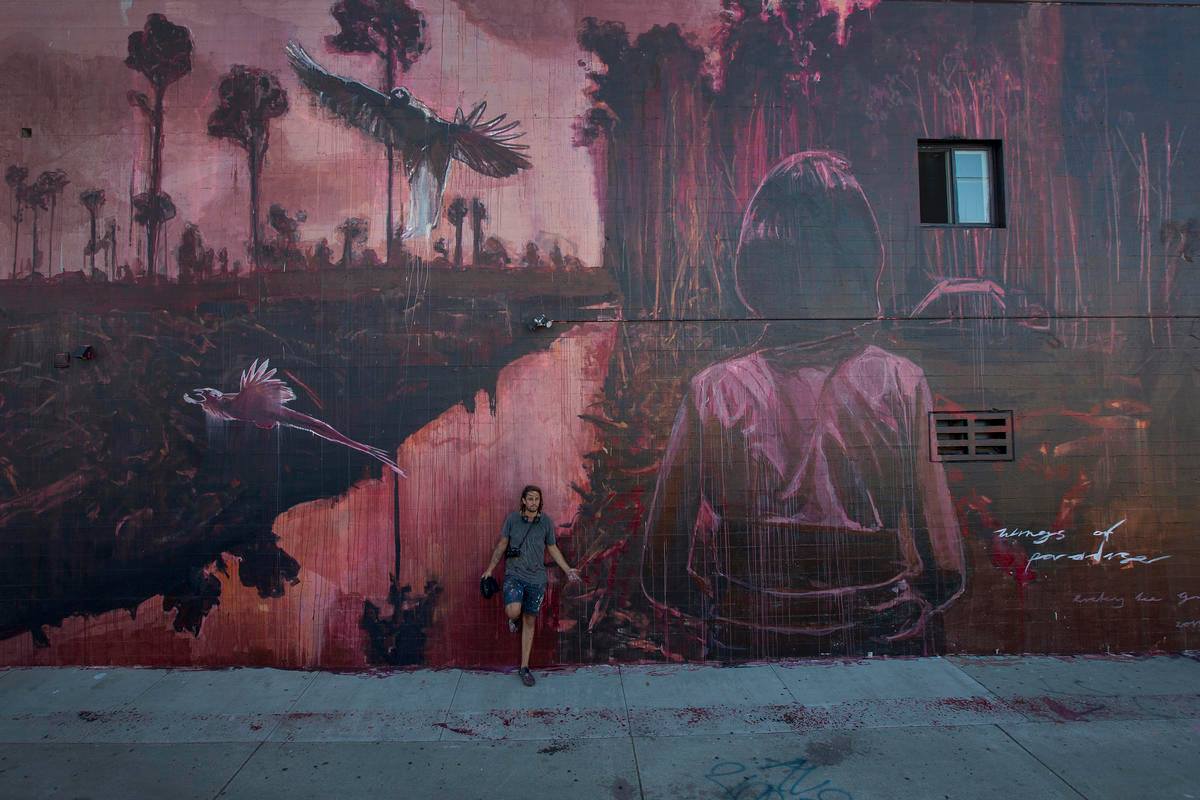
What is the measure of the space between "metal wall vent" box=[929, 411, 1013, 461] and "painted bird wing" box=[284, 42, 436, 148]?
214 inches

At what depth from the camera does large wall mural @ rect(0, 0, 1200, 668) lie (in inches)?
230

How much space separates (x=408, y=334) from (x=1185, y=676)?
23.7 ft

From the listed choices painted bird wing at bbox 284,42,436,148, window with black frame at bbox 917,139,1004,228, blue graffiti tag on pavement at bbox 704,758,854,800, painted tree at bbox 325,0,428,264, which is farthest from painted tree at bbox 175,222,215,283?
window with black frame at bbox 917,139,1004,228

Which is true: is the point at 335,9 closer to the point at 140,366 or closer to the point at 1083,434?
the point at 140,366

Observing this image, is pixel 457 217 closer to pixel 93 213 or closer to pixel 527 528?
pixel 527 528

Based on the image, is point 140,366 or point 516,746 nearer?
point 516,746

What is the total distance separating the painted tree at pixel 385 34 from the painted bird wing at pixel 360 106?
12 centimetres

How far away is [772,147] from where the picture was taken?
614 centimetres

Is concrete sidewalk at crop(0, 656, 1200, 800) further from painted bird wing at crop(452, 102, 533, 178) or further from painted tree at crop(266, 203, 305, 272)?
painted bird wing at crop(452, 102, 533, 178)

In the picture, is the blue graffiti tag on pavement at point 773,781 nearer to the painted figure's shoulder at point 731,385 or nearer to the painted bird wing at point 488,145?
the painted figure's shoulder at point 731,385

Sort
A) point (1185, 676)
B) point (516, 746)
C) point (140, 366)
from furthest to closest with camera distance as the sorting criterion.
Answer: point (140, 366) → point (1185, 676) → point (516, 746)

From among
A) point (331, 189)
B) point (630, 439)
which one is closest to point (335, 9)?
point (331, 189)

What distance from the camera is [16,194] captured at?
19.7 feet

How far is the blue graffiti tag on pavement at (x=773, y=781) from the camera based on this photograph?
3887 mm
